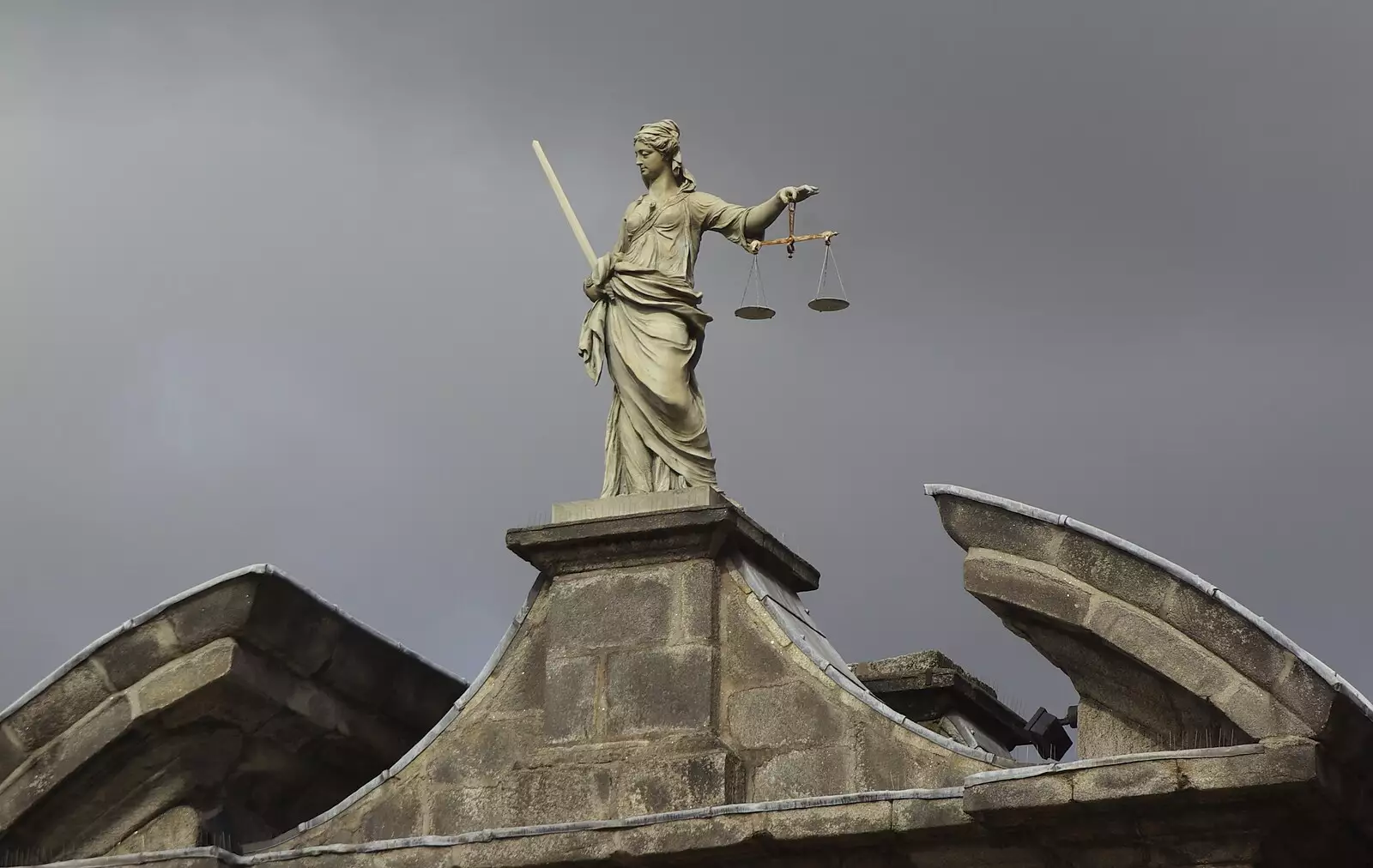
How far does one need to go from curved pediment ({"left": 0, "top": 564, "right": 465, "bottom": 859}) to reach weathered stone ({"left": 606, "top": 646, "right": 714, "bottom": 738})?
6.10ft

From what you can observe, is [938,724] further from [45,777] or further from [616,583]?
[45,777]

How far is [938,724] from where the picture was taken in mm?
17641

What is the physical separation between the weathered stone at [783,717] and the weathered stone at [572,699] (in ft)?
2.42

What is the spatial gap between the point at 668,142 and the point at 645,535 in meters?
2.31

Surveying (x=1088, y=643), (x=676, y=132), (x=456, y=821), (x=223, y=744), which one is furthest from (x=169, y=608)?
(x=1088, y=643)

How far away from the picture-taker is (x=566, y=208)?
1547 cm

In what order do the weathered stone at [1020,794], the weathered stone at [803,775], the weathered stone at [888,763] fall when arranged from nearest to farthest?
the weathered stone at [1020,794], the weathered stone at [888,763], the weathered stone at [803,775]

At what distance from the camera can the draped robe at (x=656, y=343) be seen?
1452 centimetres

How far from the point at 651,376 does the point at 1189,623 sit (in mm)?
3334

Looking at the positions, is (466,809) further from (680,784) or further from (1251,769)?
(1251,769)

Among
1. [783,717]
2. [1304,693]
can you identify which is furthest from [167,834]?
[1304,693]

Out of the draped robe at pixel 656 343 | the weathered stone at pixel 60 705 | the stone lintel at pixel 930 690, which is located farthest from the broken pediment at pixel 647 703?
the stone lintel at pixel 930 690

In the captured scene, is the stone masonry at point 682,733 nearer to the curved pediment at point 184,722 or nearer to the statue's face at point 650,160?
the curved pediment at point 184,722

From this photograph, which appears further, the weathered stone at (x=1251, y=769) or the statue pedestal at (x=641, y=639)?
the statue pedestal at (x=641, y=639)
